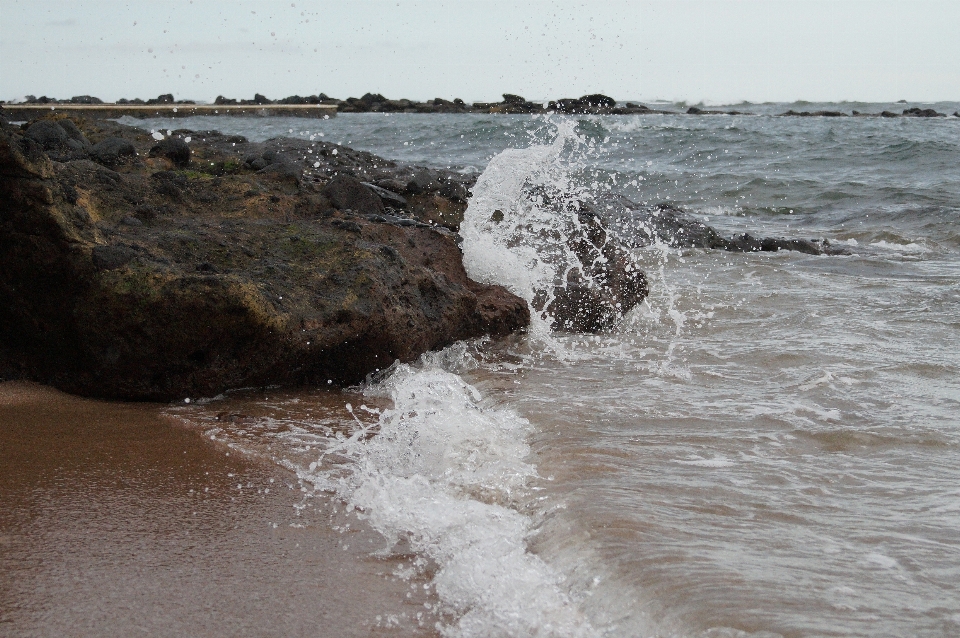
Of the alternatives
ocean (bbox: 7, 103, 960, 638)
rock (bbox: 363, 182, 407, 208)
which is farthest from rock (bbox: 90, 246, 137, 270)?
rock (bbox: 363, 182, 407, 208)

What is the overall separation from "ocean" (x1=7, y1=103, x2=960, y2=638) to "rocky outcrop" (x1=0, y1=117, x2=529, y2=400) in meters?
0.22

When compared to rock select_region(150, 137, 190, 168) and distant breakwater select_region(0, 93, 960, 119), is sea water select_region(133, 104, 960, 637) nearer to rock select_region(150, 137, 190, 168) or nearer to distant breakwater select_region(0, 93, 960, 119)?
rock select_region(150, 137, 190, 168)

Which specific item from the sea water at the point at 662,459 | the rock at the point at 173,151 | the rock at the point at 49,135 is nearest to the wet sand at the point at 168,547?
the sea water at the point at 662,459

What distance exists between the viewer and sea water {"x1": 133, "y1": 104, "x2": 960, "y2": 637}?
2.65 metres

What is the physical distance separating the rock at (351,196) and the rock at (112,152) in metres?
2.00

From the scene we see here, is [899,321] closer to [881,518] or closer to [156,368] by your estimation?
[881,518]

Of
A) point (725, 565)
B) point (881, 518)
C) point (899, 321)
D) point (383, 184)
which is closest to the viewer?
point (725, 565)

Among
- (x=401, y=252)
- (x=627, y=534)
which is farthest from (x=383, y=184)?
(x=627, y=534)

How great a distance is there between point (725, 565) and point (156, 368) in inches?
116

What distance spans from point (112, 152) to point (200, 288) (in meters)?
3.90

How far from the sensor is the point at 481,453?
377 cm

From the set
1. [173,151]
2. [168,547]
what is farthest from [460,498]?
[173,151]

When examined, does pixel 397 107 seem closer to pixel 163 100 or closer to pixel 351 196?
pixel 163 100

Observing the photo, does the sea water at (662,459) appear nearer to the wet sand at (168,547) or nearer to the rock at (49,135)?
the wet sand at (168,547)
